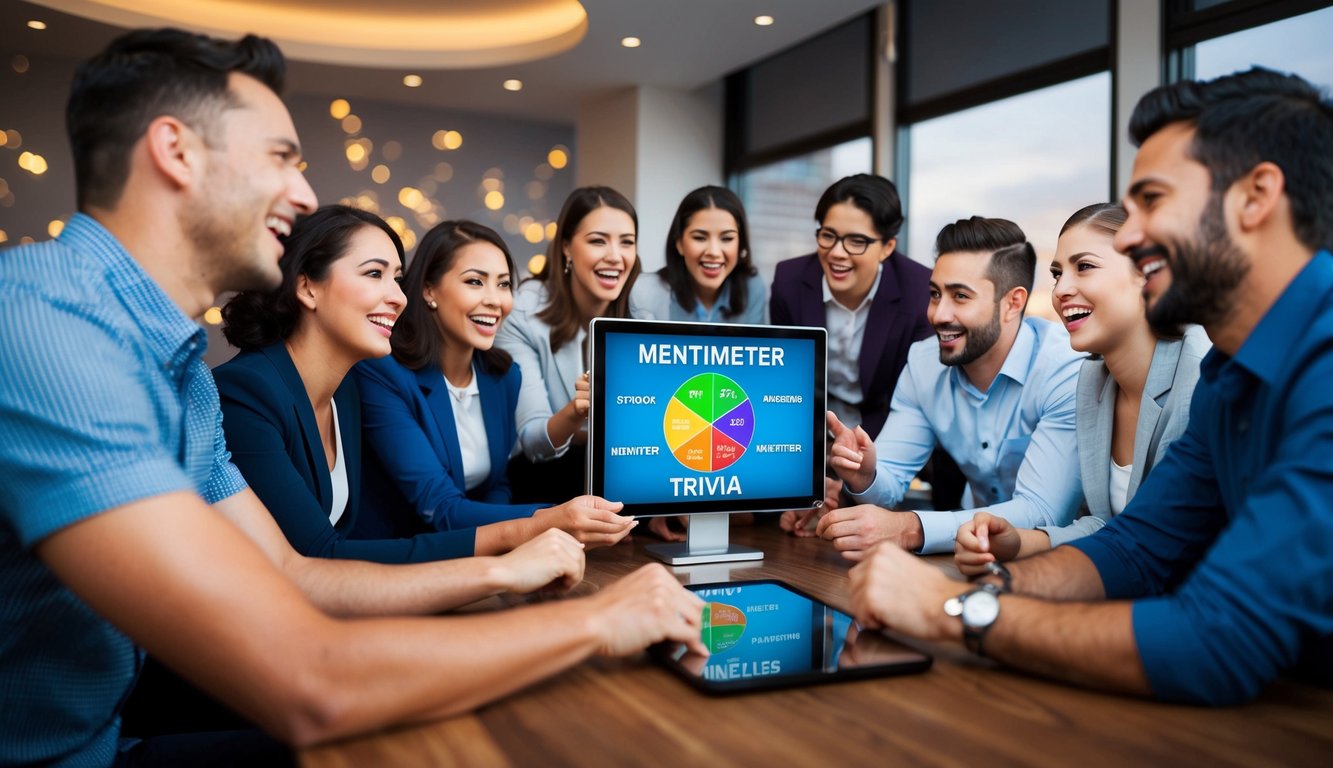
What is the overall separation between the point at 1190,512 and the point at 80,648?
1.55 metres

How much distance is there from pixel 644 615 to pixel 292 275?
1.18 metres

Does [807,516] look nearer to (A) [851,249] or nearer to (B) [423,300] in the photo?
(B) [423,300]

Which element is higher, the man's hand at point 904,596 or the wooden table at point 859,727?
the man's hand at point 904,596

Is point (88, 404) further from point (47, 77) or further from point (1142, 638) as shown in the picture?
point (47, 77)

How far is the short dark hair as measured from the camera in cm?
113

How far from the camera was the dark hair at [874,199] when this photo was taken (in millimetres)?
3270

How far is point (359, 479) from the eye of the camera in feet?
6.53

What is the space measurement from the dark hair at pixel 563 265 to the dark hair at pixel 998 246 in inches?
44.8

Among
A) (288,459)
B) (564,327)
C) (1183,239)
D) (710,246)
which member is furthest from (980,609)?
(710,246)

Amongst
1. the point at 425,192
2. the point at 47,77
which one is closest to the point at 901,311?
the point at 425,192

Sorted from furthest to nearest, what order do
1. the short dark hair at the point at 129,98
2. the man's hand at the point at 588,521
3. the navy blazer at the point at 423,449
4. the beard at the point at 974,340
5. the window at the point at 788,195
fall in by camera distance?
the window at the point at 788,195, the beard at the point at 974,340, the navy blazer at the point at 423,449, the man's hand at the point at 588,521, the short dark hair at the point at 129,98

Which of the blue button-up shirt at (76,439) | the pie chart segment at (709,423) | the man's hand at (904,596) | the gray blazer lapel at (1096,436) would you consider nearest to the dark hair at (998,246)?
the gray blazer lapel at (1096,436)

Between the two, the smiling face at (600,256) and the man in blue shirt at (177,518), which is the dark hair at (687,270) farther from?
the man in blue shirt at (177,518)

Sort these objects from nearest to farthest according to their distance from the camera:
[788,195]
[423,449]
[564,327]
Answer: [423,449] < [564,327] < [788,195]
